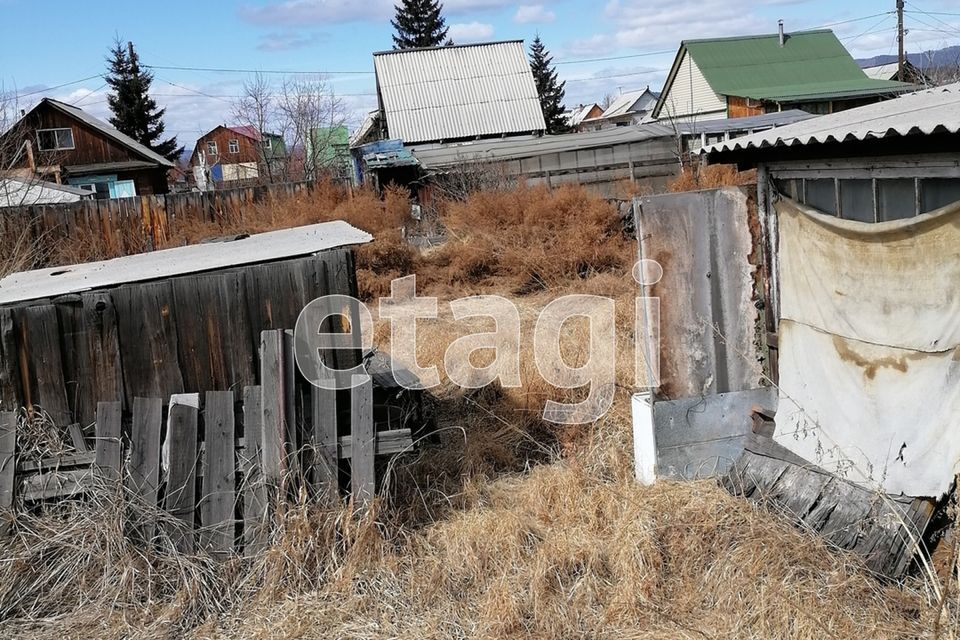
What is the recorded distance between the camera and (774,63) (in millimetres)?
35031

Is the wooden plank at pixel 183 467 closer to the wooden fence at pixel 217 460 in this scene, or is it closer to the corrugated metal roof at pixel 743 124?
the wooden fence at pixel 217 460

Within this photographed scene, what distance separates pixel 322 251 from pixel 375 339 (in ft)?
17.3

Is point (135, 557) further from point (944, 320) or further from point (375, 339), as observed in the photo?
point (375, 339)

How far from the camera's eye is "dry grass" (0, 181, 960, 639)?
12.5ft

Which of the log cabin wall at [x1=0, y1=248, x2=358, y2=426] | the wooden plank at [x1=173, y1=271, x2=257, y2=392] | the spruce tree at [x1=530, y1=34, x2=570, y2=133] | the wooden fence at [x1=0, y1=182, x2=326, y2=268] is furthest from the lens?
the spruce tree at [x1=530, y1=34, x2=570, y2=133]

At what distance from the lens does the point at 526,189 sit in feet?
46.9

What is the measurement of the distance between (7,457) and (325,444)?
67.6 inches

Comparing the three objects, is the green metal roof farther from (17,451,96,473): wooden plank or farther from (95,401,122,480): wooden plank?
(17,451,96,473): wooden plank

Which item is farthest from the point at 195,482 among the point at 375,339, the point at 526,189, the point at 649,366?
the point at 526,189
